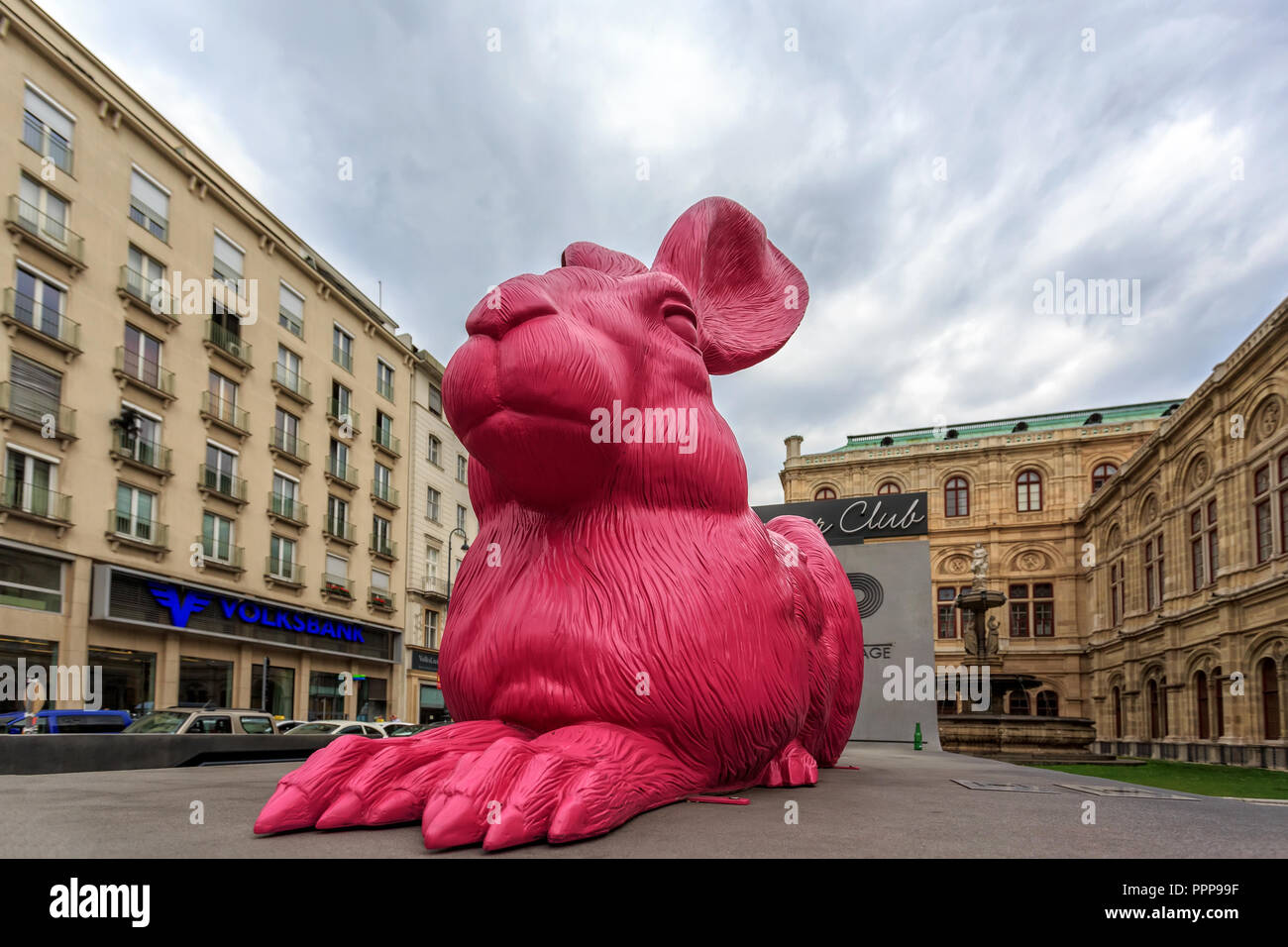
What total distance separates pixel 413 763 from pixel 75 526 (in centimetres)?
1873

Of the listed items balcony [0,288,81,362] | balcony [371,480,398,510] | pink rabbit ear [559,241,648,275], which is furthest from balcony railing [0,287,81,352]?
pink rabbit ear [559,241,648,275]

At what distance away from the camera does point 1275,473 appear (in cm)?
2228

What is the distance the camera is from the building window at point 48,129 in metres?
17.8

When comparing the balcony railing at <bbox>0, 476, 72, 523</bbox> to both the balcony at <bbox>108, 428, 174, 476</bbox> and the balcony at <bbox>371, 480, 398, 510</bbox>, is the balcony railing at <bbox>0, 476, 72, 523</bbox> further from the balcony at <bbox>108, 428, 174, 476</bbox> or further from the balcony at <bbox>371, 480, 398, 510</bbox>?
the balcony at <bbox>371, 480, 398, 510</bbox>

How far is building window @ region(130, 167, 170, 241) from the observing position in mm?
20516

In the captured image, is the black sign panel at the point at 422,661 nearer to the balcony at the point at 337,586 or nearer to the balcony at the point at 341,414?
the balcony at the point at 337,586

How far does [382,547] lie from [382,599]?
1795 millimetres

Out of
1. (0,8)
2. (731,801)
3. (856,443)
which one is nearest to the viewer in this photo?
(731,801)

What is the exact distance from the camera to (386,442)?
30.4 meters

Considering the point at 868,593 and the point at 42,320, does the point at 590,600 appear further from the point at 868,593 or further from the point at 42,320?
the point at 42,320

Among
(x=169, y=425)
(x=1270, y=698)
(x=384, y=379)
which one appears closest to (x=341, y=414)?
(x=384, y=379)
